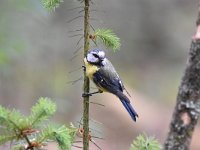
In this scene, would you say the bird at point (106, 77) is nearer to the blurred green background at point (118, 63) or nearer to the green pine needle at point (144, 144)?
the green pine needle at point (144, 144)

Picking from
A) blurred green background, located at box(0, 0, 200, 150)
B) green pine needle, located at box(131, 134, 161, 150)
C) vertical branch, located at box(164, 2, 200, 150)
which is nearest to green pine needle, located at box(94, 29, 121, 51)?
green pine needle, located at box(131, 134, 161, 150)

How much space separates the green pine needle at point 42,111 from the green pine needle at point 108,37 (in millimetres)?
416

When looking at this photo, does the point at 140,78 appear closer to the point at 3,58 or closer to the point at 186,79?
the point at 3,58

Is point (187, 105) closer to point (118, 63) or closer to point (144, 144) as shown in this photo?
point (144, 144)

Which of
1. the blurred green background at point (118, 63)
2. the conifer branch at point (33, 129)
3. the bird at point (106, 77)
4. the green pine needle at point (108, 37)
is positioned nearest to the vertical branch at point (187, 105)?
the bird at point (106, 77)

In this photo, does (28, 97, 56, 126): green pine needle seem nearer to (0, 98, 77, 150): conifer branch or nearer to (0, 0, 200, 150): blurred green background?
(0, 98, 77, 150): conifer branch

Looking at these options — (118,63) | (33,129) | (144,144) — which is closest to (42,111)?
(33,129)

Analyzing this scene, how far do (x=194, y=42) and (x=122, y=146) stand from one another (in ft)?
20.9

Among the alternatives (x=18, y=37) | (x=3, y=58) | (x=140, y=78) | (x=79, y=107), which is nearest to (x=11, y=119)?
(x=3, y=58)

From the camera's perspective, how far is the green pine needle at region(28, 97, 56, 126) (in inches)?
68.9

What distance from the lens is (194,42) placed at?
2930 mm

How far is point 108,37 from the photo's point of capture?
210 cm

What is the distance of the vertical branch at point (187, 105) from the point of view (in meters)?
2.93

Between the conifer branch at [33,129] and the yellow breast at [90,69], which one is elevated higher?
the yellow breast at [90,69]
